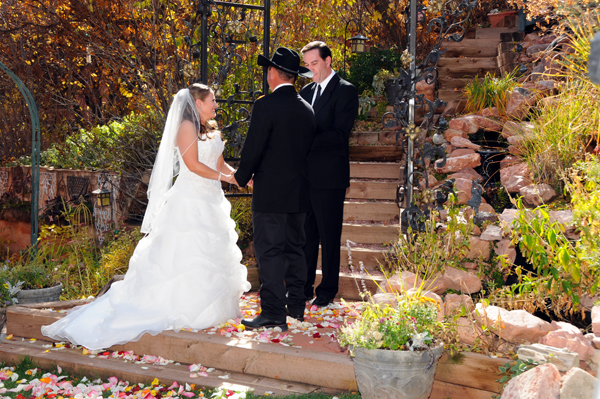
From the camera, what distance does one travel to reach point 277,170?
157 inches

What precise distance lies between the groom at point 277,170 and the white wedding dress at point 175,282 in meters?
0.39

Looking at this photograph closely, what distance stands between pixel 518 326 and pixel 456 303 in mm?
639

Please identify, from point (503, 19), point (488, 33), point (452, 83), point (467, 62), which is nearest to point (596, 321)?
point (452, 83)

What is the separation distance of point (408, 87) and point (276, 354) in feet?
8.71

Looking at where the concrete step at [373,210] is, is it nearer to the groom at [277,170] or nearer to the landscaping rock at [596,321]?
the groom at [277,170]

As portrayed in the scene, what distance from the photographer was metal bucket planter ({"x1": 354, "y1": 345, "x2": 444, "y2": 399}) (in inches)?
113

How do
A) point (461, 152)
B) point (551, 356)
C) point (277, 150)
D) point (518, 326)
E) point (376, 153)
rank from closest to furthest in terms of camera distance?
point (551, 356) → point (518, 326) → point (277, 150) → point (461, 152) → point (376, 153)

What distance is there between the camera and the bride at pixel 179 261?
4074 mm

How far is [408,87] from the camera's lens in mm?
4844

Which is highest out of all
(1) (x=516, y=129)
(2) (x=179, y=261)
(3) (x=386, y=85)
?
(3) (x=386, y=85)

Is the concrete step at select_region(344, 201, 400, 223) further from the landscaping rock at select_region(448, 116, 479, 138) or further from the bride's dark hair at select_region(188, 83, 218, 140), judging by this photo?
the bride's dark hair at select_region(188, 83, 218, 140)

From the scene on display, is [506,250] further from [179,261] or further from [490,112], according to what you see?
[179,261]

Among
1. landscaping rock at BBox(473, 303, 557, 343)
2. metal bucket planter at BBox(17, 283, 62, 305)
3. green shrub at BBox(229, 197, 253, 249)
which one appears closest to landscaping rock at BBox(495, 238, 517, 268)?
landscaping rock at BBox(473, 303, 557, 343)

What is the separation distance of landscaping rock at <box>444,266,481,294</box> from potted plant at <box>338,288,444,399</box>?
1.26 metres
